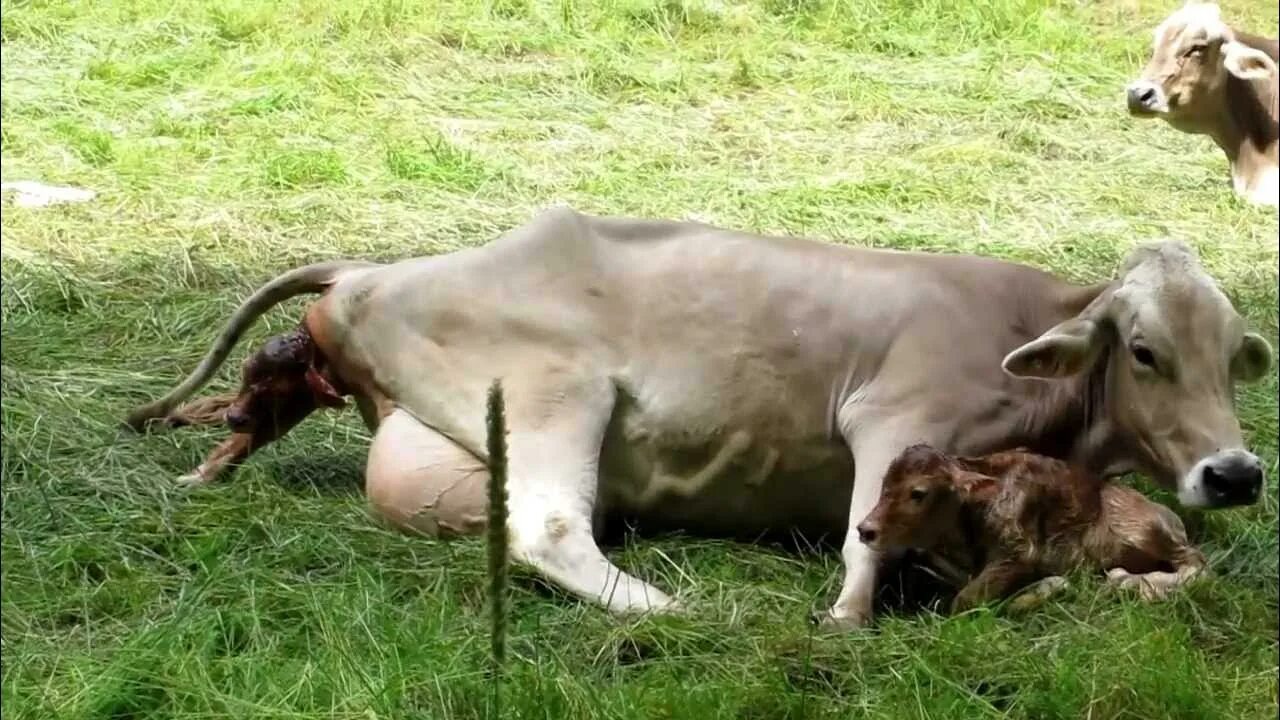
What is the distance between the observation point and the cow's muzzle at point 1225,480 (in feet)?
10.5

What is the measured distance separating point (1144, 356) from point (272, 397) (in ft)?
5.87

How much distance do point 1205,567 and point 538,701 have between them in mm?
1317

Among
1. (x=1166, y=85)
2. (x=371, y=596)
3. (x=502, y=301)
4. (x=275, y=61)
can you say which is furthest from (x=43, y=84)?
(x=1166, y=85)

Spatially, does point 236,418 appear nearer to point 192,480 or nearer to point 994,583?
point 192,480

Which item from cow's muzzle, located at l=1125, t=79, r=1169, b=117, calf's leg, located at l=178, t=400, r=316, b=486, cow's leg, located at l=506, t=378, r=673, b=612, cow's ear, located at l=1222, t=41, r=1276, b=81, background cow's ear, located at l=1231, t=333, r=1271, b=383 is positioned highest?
cow's ear, located at l=1222, t=41, r=1276, b=81

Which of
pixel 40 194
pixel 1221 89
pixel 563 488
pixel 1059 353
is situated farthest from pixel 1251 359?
pixel 40 194

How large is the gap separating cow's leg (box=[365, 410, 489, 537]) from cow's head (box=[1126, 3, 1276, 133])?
57.0 inches

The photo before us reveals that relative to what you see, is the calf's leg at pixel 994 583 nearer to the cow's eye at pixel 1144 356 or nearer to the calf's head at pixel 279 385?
the cow's eye at pixel 1144 356

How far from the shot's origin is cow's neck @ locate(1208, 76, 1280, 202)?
2.33 m

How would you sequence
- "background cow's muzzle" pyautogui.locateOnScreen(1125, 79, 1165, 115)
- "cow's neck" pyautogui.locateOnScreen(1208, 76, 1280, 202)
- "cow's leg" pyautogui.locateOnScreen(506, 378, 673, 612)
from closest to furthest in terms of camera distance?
"cow's neck" pyautogui.locateOnScreen(1208, 76, 1280, 202), "background cow's muzzle" pyautogui.locateOnScreen(1125, 79, 1165, 115), "cow's leg" pyautogui.locateOnScreen(506, 378, 673, 612)

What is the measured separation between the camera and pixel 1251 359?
2.85m

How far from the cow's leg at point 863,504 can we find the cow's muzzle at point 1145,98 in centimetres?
94

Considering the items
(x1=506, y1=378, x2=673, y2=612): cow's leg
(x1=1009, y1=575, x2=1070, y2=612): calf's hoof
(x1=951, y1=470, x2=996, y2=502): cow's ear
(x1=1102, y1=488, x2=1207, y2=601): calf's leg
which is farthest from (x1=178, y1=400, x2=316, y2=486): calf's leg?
(x1=1102, y1=488, x2=1207, y2=601): calf's leg

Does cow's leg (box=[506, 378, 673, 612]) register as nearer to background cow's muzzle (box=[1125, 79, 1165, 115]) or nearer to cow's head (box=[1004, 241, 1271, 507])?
cow's head (box=[1004, 241, 1271, 507])
